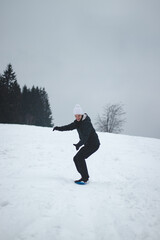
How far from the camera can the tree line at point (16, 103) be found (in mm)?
33281

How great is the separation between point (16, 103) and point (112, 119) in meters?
24.9

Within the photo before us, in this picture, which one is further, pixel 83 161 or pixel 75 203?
pixel 83 161

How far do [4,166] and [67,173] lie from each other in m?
2.41

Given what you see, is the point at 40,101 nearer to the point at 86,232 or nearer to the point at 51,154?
the point at 51,154

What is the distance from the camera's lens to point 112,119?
34719 millimetres

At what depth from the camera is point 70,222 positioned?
8.05 ft

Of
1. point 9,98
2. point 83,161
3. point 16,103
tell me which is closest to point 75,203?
point 83,161

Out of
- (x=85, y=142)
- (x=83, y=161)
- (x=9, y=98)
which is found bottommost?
(x=83, y=161)

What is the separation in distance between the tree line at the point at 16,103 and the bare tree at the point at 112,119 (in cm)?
2080

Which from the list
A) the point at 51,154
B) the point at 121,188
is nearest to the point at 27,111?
the point at 51,154

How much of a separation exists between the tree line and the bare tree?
2080cm

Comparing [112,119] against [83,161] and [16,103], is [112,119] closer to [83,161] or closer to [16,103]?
[16,103]

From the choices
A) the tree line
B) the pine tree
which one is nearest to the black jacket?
the pine tree

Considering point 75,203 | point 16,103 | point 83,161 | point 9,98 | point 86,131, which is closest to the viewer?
point 75,203
